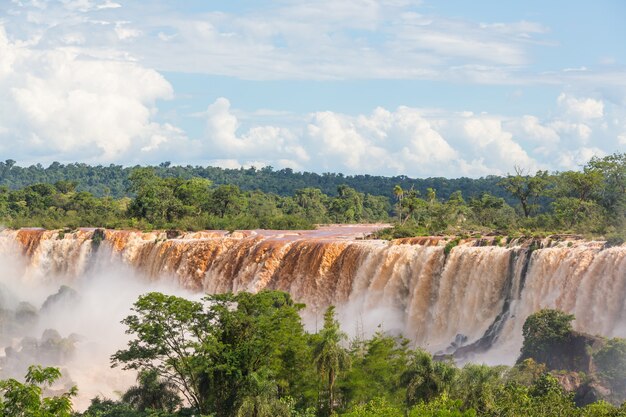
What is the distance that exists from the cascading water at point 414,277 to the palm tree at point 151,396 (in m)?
12.5

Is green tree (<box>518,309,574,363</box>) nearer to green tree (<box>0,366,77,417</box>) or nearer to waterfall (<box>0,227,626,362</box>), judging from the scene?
waterfall (<box>0,227,626,362</box>)

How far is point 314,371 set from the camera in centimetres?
2919

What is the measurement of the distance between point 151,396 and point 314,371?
6.51 metres

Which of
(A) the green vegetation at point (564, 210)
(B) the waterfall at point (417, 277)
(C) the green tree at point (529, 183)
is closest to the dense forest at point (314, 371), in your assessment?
(B) the waterfall at point (417, 277)

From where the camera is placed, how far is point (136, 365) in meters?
31.9

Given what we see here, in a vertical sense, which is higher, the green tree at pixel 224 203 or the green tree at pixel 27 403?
the green tree at pixel 224 203

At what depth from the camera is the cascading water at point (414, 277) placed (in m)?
36.5

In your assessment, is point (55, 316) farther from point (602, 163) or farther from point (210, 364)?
point (602, 163)

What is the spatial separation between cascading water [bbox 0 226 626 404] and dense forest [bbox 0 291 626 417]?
316cm

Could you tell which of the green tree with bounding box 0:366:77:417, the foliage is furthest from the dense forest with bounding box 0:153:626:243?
the green tree with bounding box 0:366:77:417

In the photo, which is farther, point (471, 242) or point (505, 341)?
point (471, 242)

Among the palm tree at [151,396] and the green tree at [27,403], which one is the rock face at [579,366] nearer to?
the palm tree at [151,396]

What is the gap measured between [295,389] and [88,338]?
964 inches

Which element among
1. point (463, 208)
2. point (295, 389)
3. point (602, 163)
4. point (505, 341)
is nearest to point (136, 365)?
point (295, 389)
